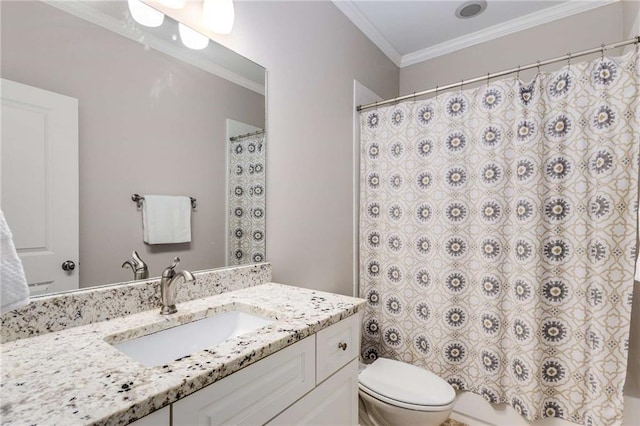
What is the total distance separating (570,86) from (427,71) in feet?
4.42

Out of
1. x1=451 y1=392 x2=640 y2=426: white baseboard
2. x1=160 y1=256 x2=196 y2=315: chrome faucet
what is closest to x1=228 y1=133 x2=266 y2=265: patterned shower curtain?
x1=160 y1=256 x2=196 y2=315: chrome faucet

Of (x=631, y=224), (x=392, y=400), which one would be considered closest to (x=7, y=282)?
(x=392, y=400)

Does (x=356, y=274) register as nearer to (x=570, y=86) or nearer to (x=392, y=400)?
(x=392, y=400)

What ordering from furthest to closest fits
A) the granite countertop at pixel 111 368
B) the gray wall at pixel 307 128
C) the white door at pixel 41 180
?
the gray wall at pixel 307 128
the white door at pixel 41 180
the granite countertop at pixel 111 368

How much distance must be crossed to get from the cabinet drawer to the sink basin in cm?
19

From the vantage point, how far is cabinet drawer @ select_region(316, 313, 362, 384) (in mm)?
949

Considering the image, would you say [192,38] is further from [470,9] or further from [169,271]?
[470,9]

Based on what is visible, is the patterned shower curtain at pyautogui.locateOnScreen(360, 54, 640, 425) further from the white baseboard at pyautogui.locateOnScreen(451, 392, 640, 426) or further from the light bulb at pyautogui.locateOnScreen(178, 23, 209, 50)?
the light bulb at pyautogui.locateOnScreen(178, 23, 209, 50)

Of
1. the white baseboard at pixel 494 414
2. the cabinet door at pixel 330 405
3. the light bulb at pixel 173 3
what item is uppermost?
the light bulb at pixel 173 3

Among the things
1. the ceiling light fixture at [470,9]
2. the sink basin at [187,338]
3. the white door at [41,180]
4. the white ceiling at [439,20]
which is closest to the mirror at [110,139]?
the white door at [41,180]

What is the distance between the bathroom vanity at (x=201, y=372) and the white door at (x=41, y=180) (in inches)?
5.9

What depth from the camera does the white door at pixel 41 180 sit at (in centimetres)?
78

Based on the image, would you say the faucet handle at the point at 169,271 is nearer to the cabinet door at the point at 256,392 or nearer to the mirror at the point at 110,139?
A: the mirror at the point at 110,139

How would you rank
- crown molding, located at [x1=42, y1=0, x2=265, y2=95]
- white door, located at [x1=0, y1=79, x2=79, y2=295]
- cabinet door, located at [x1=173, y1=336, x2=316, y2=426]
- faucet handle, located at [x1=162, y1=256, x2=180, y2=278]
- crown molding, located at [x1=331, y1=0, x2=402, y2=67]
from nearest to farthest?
cabinet door, located at [x1=173, y1=336, x2=316, y2=426] → white door, located at [x1=0, y1=79, x2=79, y2=295] → crown molding, located at [x1=42, y1=0, x2=265, y2=95] → faucet handle, located at [x1=162, y1=256, x2=180, y2=278] → crown molding, located at [x1=331, y1=0, x2=402, y2=67]
